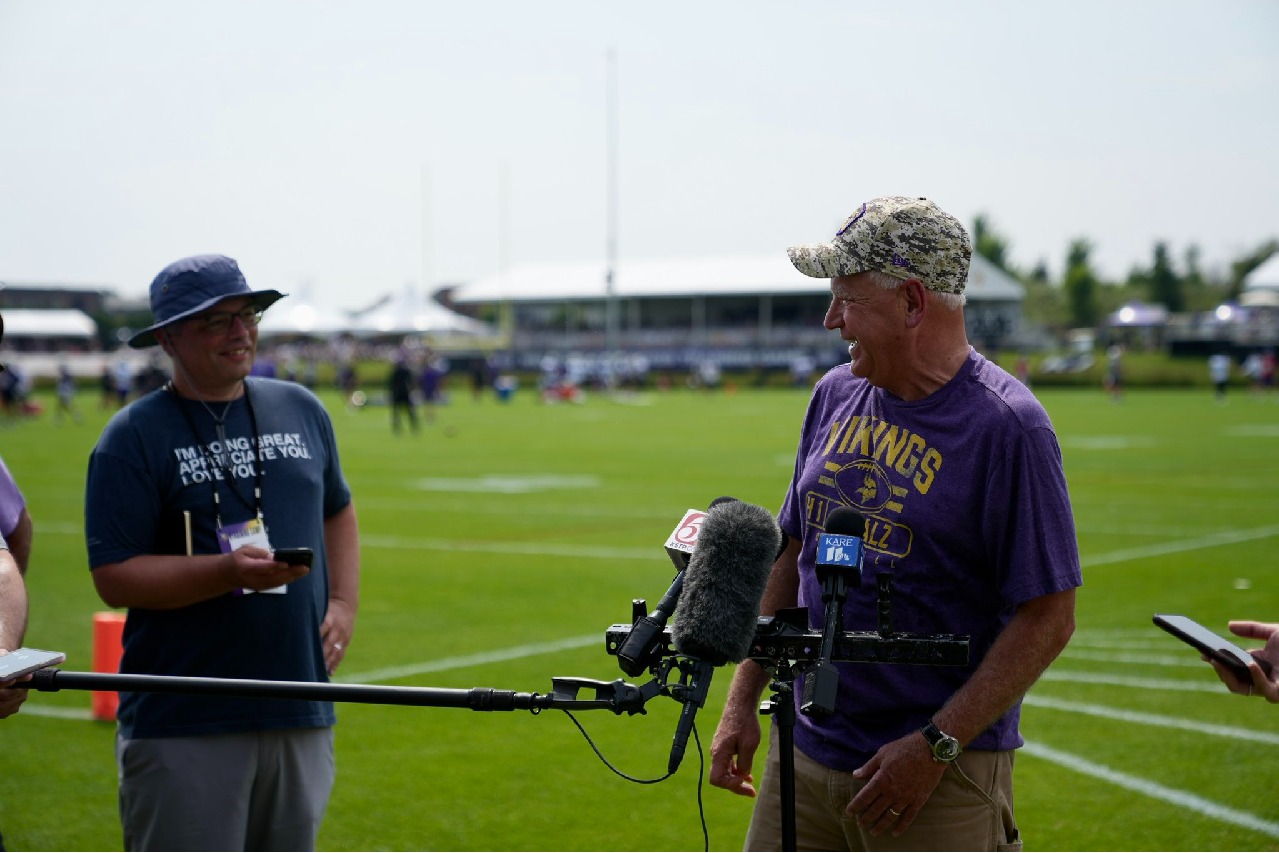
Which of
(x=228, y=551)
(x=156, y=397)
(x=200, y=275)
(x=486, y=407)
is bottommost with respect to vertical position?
(x=486, y=407)

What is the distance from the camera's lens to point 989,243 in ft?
457

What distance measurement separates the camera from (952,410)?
3596 millimetres

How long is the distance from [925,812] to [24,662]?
7.20ft

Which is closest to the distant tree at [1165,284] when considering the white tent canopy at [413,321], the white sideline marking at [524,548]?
the white tent canopy at [413,321]

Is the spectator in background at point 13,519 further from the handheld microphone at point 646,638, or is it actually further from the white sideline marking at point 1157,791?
the white sideline marking at point 1157,791

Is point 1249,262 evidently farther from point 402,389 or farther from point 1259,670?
point 1259,670

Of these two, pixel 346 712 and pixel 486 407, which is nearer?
pixel 346 712

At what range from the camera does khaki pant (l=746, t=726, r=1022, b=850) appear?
3.61 m

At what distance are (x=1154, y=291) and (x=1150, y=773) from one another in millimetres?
129044

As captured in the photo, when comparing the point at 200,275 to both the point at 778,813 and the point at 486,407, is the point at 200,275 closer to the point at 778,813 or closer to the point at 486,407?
the point at 778,813

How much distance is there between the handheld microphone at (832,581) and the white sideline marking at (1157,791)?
15.0ft

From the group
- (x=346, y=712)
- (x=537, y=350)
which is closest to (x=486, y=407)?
(x=537, y=350)

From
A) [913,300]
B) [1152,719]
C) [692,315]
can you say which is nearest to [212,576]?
[913,300]

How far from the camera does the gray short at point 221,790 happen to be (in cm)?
441
